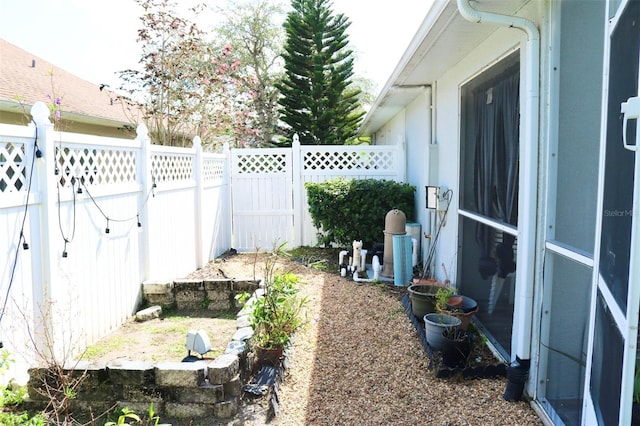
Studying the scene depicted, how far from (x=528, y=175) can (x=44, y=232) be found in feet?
10.4

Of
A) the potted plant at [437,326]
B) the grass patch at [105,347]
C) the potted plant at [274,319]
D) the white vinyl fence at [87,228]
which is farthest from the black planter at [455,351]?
the grass patch at [105,347]

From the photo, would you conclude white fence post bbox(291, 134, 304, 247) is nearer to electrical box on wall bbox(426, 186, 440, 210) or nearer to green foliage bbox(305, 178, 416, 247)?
green foliage bbox(305, 178, 416, 247)

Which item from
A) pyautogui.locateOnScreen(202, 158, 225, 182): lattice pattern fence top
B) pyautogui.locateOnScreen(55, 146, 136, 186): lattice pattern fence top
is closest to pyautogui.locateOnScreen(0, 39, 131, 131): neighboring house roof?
pyautogui.locateOnScreen(202, 158, 225, 182): lattice pattern fence top

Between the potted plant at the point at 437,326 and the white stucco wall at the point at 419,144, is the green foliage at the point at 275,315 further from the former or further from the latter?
the white stucco wall at the point at 419,144

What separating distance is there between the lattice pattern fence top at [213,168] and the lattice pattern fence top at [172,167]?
57 cm

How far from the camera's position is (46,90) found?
9.19m

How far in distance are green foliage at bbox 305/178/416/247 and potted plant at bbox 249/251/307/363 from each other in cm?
356

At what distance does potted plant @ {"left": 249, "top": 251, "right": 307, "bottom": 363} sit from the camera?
347cm

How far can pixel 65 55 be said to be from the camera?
16.1m

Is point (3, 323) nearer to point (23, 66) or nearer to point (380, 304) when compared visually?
point (380, 304)

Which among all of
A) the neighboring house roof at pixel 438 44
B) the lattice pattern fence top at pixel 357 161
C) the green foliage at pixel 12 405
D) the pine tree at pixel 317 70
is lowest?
the green foliage at pixel 12 405

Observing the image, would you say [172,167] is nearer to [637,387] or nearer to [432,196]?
[432,196]

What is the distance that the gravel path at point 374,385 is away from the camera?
9.21 ft

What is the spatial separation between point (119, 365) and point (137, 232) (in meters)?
2.17
